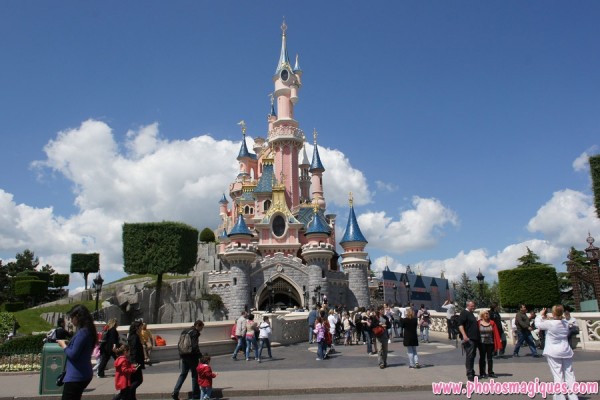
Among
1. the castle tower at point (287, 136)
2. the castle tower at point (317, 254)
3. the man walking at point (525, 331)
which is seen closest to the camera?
the man walking at point (525, 331)

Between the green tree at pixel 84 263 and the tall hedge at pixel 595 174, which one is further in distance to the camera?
the green tree at pixel 84 263

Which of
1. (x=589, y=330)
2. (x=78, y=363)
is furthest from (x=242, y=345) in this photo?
(x=589, y=330)

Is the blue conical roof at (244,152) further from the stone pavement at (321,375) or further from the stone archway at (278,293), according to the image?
the stone pavement at (321,375)

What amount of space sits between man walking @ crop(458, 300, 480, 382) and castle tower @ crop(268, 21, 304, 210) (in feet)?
133

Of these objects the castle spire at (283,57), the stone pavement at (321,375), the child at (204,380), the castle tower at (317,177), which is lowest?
the stone pavement at (321,375)

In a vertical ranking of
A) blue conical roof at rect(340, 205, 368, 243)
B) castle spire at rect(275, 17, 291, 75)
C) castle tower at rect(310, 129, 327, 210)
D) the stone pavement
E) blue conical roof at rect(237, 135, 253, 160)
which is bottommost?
the stone pavement

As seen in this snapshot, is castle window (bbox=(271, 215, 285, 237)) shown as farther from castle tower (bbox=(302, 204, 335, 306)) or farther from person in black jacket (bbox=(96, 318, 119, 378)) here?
person in black jacket (bbox=(96, 318, 119, 378))

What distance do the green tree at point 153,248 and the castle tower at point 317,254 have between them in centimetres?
1064

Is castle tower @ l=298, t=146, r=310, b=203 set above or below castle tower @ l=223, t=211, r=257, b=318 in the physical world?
above

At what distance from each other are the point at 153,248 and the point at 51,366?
98.3 ft

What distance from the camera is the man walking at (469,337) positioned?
1007cm

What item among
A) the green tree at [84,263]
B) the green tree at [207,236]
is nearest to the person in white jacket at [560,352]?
the green tree at [84,263]

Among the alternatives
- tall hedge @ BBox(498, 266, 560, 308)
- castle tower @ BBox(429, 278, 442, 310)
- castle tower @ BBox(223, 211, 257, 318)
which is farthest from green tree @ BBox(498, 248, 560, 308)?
Answer: castle tower @ BBox(429, 278, 442, 310)

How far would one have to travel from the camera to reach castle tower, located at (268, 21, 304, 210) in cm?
5247
